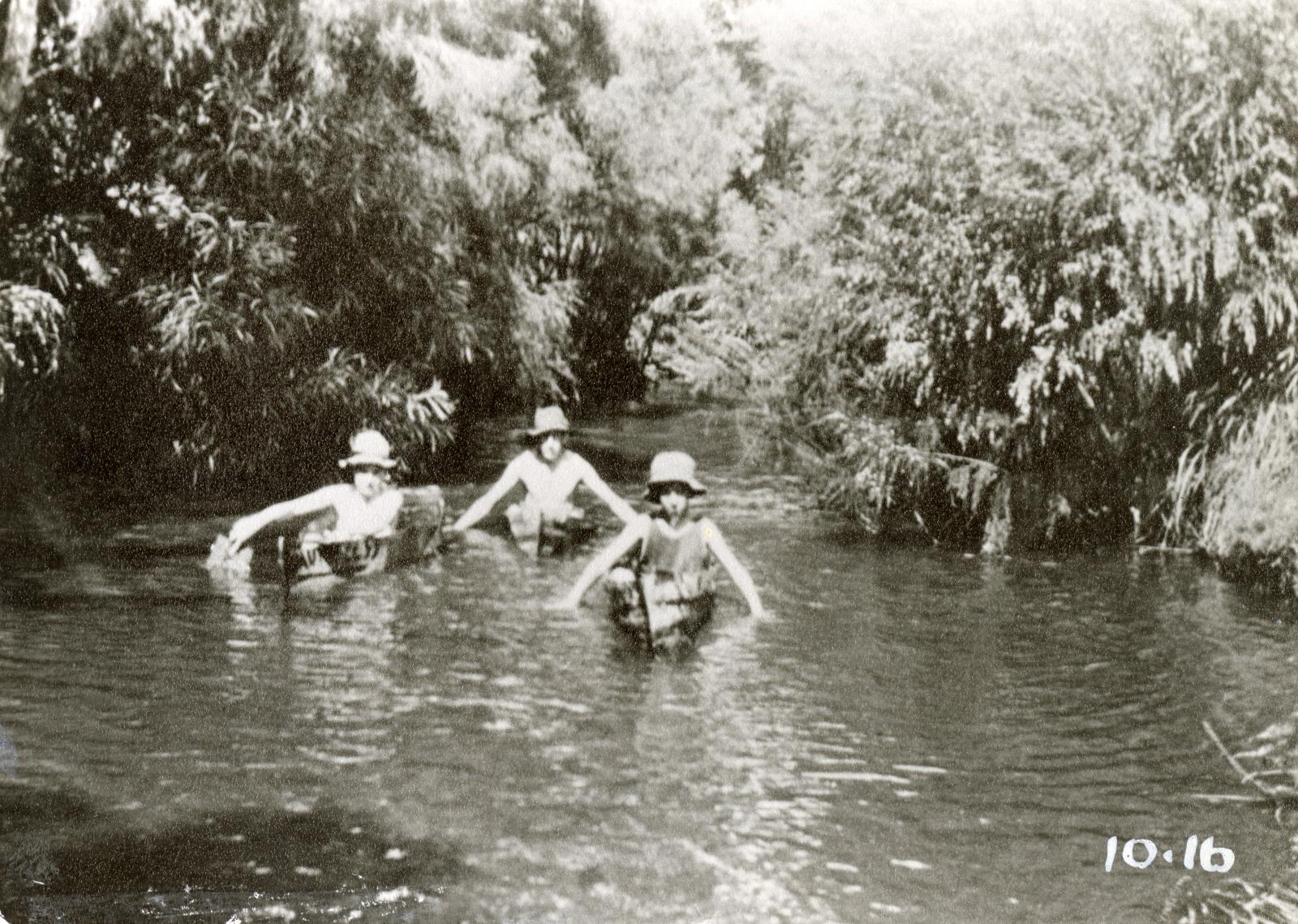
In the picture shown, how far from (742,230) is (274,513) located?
474cm

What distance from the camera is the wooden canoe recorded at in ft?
25.8

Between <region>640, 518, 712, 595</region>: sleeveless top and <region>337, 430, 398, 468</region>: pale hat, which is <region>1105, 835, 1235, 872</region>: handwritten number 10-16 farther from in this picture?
<region>337, 430, 398, 468</region>: pale hat

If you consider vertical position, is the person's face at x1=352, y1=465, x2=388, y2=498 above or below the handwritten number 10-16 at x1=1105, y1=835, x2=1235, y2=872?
above

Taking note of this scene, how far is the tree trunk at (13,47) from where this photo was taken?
19.0ft

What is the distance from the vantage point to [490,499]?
36.3 ft

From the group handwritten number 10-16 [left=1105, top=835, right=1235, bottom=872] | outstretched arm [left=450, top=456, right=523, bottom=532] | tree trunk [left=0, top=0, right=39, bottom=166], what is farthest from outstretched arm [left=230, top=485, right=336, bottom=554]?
handwritten number 10-16 [left=1105, top=835, right=1235, bottom=872]

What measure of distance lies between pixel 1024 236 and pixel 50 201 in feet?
24.0

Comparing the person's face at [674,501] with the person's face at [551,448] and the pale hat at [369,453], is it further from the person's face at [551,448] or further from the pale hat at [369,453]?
the person's face at [551,448]

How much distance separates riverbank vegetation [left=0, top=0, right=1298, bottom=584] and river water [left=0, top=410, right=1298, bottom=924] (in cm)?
118

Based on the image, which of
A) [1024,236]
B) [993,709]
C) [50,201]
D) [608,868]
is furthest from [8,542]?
[1024,236]

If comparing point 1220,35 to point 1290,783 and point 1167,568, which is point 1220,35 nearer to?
point 1167,568

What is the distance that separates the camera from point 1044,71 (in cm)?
945

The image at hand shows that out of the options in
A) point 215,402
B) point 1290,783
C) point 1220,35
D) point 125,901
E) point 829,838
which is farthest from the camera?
point 215,402

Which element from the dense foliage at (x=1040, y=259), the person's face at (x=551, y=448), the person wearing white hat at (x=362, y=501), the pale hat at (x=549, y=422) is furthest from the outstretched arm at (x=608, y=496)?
the dense foliage at (x=1040, y=259)
